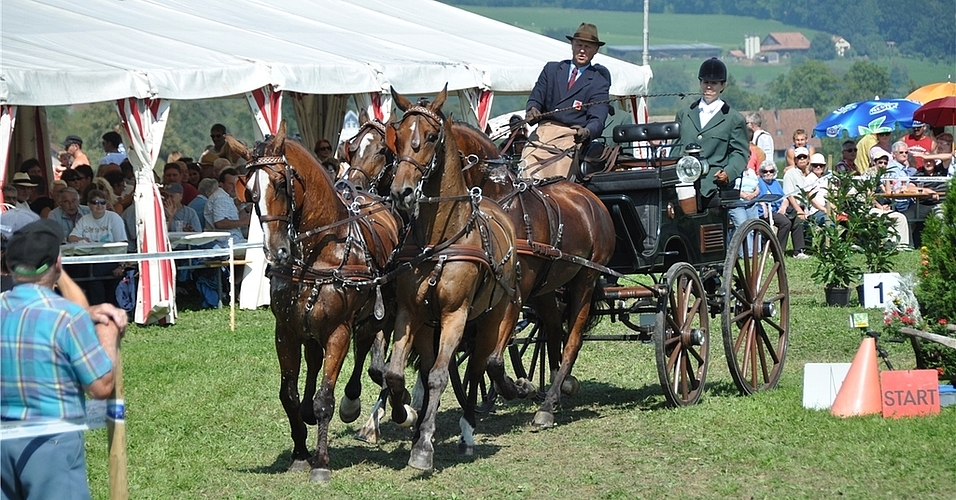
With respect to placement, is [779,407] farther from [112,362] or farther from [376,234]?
[112,362]

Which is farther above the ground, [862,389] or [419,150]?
[419,150]

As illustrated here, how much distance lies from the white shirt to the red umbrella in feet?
47.2

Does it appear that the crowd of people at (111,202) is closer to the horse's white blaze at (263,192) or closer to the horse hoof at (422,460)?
the horse's white blaze at (263,192)

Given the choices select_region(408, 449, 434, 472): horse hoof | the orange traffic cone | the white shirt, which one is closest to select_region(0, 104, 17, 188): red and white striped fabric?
the white shirt

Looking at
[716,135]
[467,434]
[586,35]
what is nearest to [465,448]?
[467,434]

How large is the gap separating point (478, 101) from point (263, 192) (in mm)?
11377

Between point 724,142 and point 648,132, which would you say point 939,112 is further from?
point 648,132

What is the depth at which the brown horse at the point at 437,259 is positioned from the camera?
727 centimetres

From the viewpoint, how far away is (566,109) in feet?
30.8

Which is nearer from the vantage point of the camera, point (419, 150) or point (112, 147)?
point (419, 150)

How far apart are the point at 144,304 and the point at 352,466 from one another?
671 centimetres

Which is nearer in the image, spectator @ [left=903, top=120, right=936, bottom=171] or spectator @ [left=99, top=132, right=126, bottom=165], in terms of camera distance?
spectator @ [left=99, top=132, right=126, bottom=165]

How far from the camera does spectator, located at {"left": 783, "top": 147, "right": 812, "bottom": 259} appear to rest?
20.2 m

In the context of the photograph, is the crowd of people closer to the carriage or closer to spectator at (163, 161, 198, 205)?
spectator at (163, 161, 198, 205)
